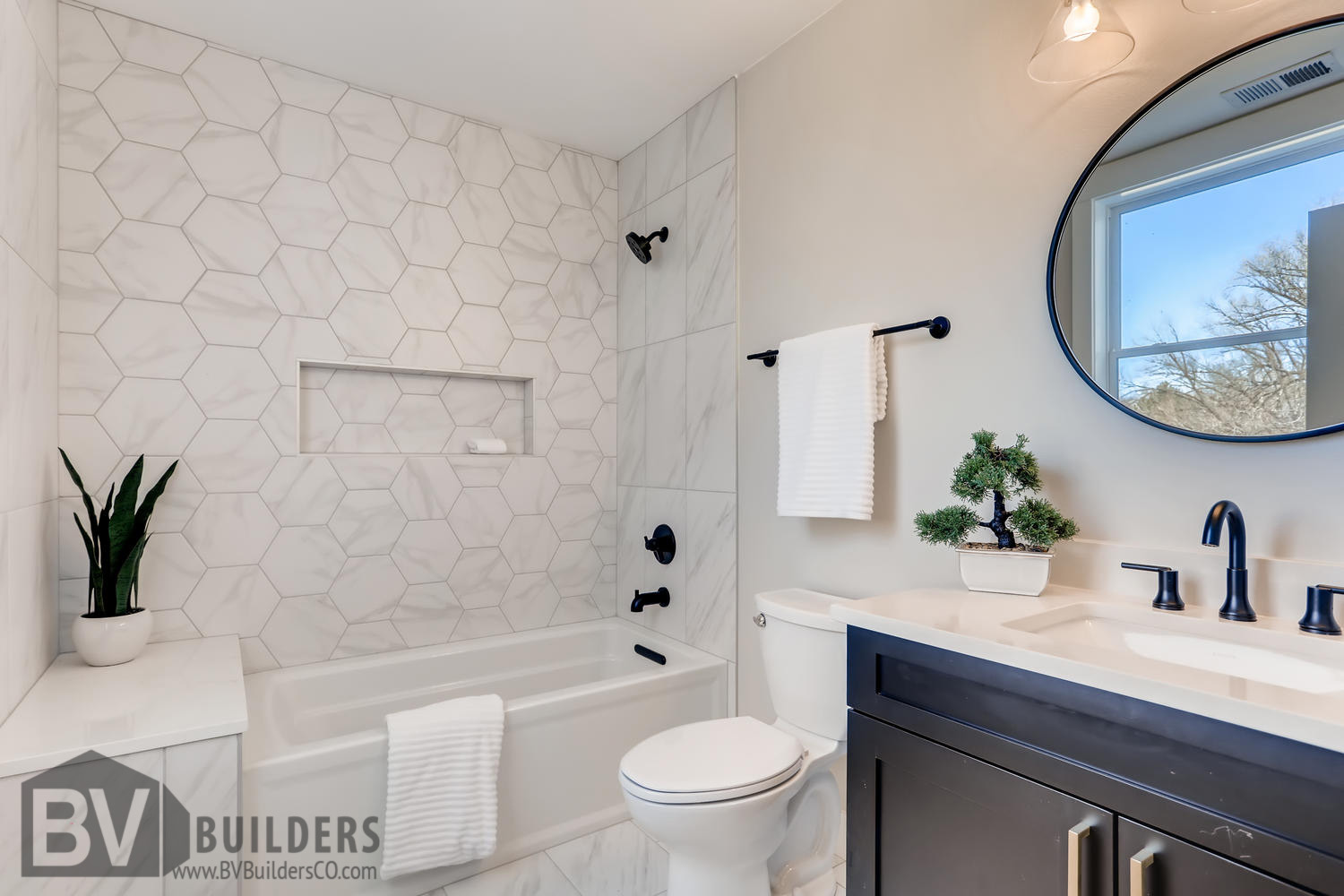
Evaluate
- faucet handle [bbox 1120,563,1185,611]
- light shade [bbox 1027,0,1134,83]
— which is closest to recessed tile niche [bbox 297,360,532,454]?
light shade [bbox 1027,0,1134,83]

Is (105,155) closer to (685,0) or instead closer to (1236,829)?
(685,0)

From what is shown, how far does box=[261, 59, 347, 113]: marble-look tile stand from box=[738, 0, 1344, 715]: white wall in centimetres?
145

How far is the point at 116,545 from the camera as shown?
6.27 feet

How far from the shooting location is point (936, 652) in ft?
3.92

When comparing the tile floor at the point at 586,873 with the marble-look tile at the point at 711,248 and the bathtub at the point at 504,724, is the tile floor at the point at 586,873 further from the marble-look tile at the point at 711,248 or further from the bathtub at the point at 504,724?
the marble-look tile at the point at 711,248

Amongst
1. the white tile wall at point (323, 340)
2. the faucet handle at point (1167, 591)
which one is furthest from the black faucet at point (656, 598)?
the faucet handle at point (1167, 591)

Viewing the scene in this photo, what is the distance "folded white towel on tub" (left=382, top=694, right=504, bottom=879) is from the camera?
182 centimetres

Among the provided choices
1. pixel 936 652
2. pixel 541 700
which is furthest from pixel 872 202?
pixel 541 700

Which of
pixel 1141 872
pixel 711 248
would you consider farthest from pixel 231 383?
pixel 1141 872

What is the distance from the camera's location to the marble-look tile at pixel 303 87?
7.75ft

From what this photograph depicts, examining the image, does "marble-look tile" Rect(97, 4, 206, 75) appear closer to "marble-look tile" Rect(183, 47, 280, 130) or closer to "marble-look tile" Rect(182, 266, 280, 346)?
"marble-look tile" Rect(183, 47, 280, 130)

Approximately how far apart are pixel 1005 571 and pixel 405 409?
2.12 metres

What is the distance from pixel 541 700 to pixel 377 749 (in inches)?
18.1

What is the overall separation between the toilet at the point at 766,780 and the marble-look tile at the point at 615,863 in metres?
0.34
